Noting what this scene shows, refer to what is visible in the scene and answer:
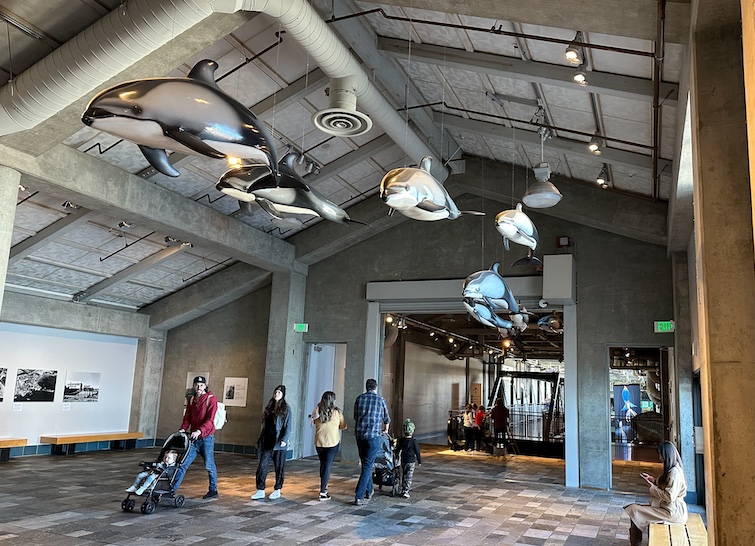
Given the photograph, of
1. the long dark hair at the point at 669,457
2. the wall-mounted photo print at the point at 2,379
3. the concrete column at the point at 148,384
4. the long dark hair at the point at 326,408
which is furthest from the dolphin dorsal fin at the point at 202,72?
the concrete column at the point at 148,384

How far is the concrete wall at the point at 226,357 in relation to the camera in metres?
15.0

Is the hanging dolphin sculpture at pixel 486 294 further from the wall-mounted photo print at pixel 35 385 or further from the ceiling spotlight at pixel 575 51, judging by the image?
the wall-mounted photo print at pixel 35 385

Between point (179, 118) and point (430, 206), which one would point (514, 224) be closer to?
point (430, 206)

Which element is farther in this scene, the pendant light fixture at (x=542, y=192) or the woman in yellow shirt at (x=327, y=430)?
the woman in yellow shirt at (x=327, y=430)

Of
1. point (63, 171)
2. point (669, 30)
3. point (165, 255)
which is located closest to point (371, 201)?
point (165, 255)

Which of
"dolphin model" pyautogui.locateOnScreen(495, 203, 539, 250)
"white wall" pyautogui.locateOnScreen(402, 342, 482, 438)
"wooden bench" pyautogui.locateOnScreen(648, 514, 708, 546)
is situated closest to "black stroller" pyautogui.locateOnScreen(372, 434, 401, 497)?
"dolphin model" pyautogui.locateOnScreen(495, 203, 539, 250)

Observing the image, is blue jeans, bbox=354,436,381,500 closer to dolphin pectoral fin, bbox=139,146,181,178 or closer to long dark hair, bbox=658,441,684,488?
long dark hair, bbox=658,441,684,488

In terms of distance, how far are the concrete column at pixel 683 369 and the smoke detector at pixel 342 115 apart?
23.1 ft

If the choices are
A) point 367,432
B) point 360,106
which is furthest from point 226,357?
point 360,106

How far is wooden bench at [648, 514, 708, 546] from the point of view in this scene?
5.41 meters

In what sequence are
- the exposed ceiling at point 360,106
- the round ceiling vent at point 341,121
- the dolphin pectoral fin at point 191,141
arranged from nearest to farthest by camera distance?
the dolphin pectoral fin at point 191,141
the exposed ceiling at point 360,106
the round ceiling vent at point 341,121

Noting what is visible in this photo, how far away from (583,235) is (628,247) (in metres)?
0.92

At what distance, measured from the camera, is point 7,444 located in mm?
11953

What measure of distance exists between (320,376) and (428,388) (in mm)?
9207
